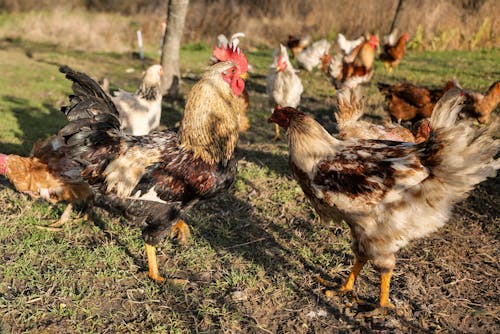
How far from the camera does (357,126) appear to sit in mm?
4488

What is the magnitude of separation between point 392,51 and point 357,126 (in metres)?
8.15

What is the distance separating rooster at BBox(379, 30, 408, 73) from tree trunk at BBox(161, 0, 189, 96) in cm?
653

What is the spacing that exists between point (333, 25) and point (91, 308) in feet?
56.2

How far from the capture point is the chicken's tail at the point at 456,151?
2557 millimetres

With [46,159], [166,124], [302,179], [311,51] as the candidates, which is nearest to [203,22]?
[311,51]

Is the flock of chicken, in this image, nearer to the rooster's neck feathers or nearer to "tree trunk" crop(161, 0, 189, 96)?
the rooster's neck feathers

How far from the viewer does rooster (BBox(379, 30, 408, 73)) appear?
1138cm

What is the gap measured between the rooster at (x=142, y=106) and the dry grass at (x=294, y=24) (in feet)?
32.2

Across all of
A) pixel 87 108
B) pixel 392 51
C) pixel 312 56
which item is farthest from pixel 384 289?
pixel 392 51

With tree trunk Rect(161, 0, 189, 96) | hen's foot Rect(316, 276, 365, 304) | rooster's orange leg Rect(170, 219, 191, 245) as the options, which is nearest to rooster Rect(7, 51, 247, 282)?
rooster's orange leg Rect(170, 219, 191, 245)

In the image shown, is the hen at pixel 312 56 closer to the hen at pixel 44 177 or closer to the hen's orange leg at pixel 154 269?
the hen at pixel 44 177

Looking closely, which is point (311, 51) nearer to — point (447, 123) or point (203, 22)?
point (203, 22)

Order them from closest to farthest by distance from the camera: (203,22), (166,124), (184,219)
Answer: (184,219) < (166,124) < (203,22)

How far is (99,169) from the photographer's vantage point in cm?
334
